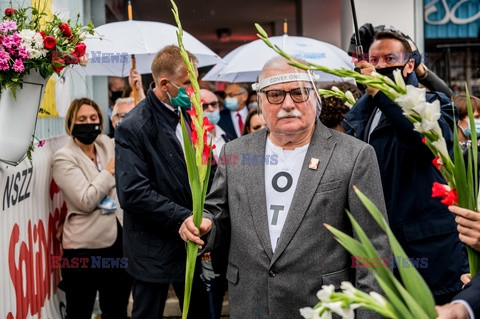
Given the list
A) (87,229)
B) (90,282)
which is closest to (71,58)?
(87,229)

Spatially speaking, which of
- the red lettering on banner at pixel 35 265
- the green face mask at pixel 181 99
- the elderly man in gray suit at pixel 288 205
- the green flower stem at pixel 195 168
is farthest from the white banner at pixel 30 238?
the green flower stem at pixel 195 168

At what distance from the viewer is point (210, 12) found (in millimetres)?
17078

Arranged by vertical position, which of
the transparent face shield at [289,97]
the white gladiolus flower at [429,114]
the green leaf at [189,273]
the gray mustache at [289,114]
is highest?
the transparent face shield at [289,97]

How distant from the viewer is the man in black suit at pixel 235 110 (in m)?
8.64

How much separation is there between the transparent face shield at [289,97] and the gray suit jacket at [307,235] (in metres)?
0.15

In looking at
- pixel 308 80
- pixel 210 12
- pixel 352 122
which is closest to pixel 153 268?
pixel 352 122

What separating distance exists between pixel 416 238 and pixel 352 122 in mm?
741

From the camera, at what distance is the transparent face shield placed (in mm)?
3148

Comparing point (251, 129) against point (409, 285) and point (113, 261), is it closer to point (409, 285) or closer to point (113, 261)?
point (113, 261)

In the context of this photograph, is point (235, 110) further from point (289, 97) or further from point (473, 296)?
point (473, 296)

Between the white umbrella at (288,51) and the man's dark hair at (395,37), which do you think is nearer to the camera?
the man's dark hair at (395,37)

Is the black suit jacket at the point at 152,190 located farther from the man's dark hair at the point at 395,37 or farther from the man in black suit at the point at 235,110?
the man in black suit at the point at 235,110

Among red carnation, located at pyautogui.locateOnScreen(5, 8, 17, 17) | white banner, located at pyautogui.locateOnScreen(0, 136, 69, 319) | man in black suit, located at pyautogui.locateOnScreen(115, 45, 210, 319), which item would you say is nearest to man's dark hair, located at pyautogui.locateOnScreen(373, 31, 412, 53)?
man in black suit, located at pyautogui.locateOnScreen(115, 45, 210, 319)

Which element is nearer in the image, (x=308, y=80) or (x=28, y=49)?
(x=308, y=80)
